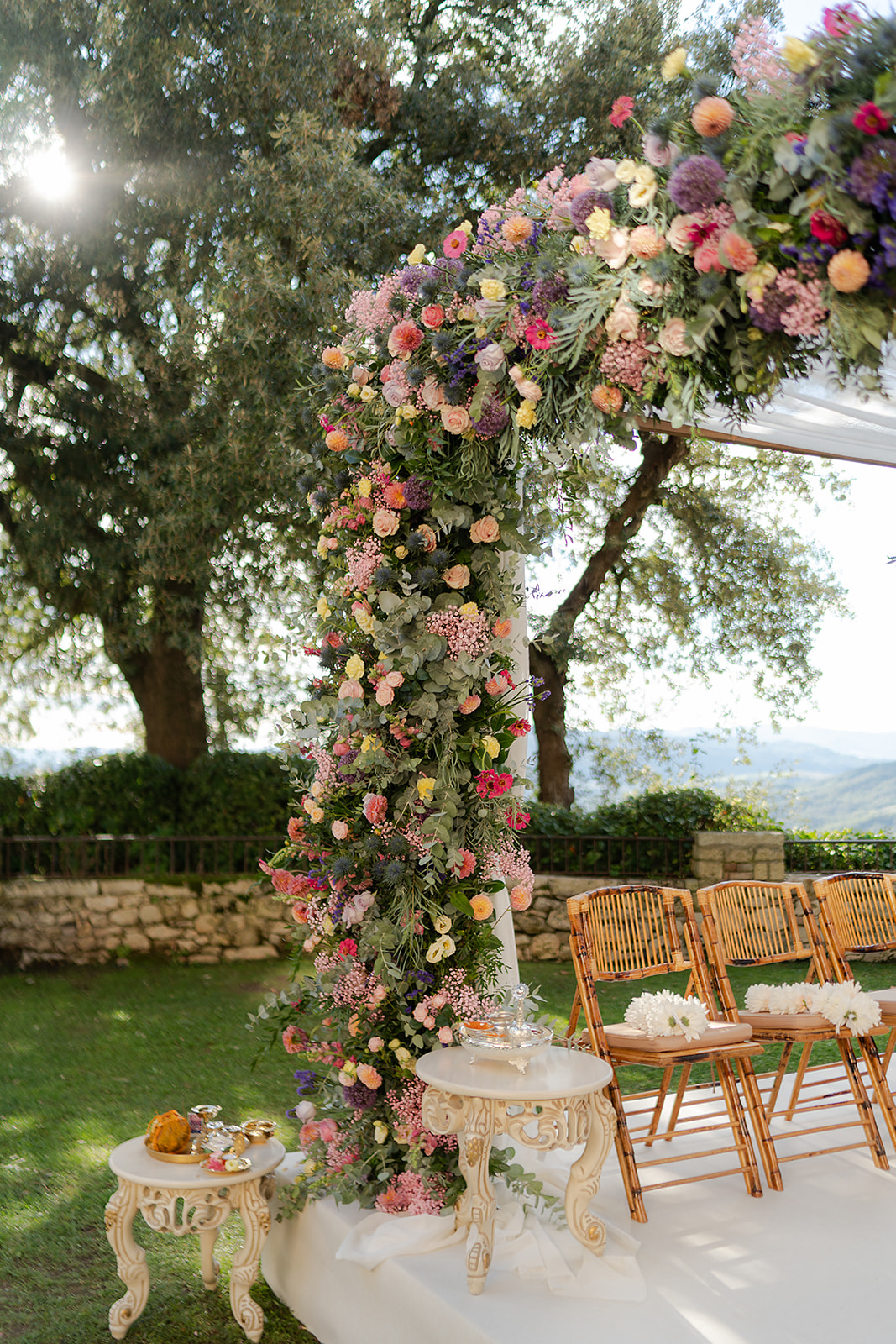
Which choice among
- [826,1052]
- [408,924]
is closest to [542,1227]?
[408,924]

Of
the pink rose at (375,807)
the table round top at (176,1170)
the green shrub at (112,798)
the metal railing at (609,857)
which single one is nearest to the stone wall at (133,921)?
the green shrub at (112,798)

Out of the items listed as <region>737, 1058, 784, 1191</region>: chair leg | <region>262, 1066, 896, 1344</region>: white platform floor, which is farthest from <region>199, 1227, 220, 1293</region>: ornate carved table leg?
<region>737, 1058, 784, 1191</region>: chair leg

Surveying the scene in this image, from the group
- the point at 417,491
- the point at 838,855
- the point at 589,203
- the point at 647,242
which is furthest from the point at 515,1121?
the point at 838,855

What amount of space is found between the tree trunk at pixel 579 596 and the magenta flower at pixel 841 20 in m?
7.36

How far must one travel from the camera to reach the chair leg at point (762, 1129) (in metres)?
3.32

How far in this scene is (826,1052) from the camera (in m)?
5.74

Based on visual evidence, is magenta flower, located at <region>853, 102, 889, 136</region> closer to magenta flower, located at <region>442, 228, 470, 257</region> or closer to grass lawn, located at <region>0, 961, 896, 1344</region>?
magenta flower, located at <region>442, 228, 470, 257</region>

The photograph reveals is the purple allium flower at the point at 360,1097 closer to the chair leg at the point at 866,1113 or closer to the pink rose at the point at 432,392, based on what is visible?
the chair leg at the point at 866,1113

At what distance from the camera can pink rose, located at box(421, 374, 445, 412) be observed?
9.29 ft

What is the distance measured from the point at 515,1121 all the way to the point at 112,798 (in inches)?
253

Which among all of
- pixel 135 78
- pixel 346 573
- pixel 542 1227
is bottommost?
pixel 542 1227

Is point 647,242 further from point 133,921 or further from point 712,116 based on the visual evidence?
point 133,921

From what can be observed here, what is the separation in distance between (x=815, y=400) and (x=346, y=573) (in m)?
1.95

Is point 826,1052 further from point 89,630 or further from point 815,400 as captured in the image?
point 89,630
